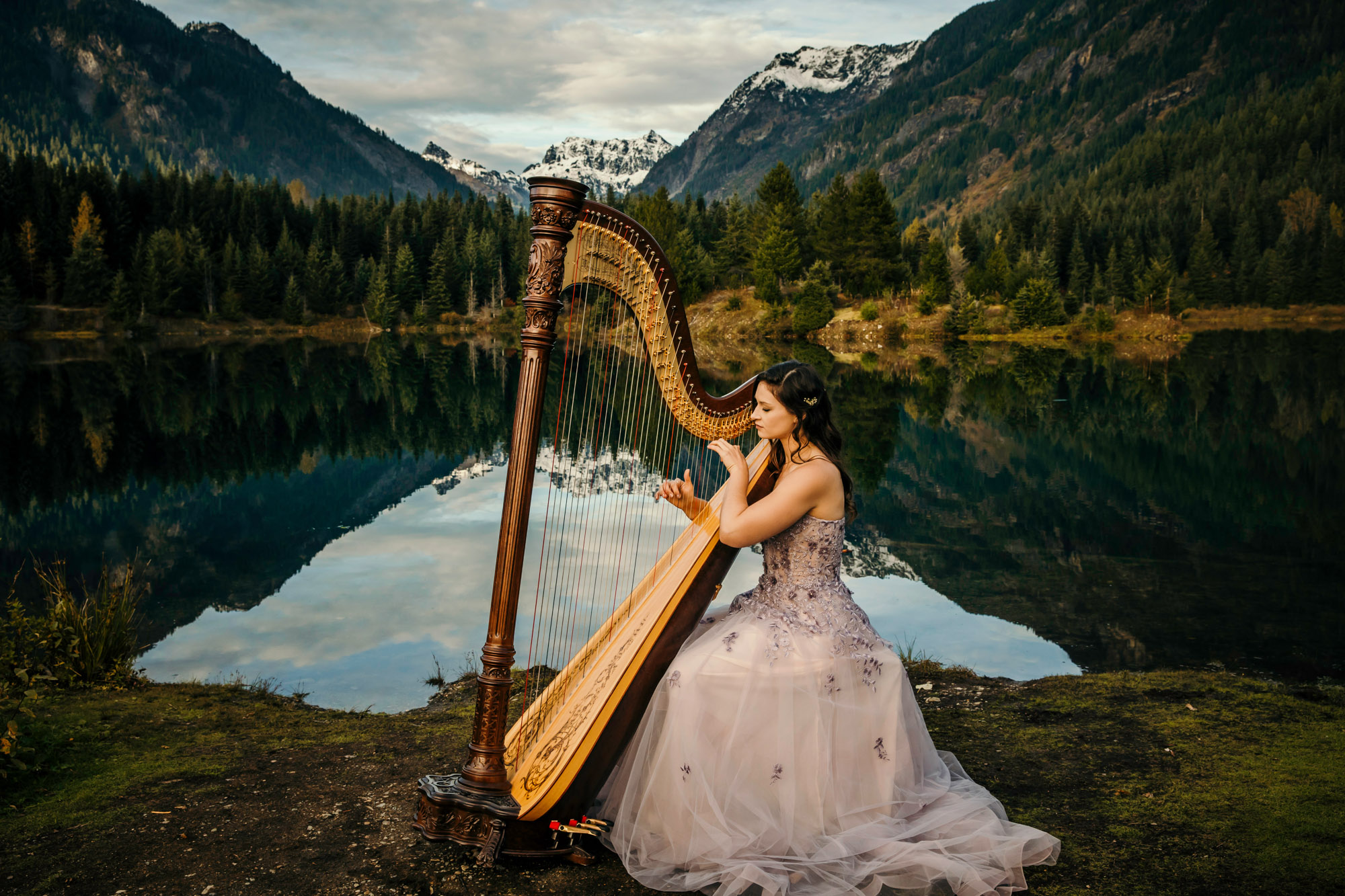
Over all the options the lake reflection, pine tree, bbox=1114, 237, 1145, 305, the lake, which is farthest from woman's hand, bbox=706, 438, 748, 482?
pine tree, bbox=1114, 237, 1145, 305

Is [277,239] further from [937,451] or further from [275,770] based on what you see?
[275,770]

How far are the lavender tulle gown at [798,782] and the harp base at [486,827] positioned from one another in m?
0.23

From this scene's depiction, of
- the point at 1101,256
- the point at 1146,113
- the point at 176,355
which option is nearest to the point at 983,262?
the point at 1101,256

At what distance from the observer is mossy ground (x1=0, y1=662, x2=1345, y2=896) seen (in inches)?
121

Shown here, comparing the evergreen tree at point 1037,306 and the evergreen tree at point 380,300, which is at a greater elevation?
the evergreen tree at point 1037,306

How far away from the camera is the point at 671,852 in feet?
10.3

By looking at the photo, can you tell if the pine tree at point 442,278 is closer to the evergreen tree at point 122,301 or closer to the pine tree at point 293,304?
the pine tree at point 293,304

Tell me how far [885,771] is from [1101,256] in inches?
2651

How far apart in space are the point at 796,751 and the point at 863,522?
7.71m

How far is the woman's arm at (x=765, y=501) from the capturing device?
3.53 metres

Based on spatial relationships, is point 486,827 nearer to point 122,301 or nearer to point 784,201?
point 784,201

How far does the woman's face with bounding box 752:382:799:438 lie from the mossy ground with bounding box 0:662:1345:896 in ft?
5.82

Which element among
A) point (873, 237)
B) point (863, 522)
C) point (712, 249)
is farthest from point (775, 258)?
point (863, 522)

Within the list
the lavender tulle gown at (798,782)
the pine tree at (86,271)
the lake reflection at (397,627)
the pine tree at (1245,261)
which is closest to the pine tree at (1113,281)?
the pine tree at (1245,261)
